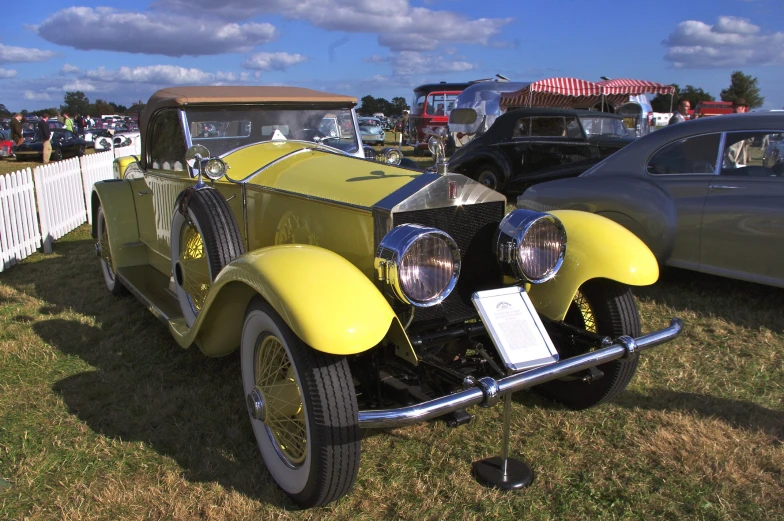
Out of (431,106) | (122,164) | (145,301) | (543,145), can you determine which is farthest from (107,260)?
(431,106)

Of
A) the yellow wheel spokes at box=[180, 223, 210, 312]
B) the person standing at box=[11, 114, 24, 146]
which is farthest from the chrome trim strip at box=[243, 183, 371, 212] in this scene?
the person standing at box=[11, 114, 24, 146]

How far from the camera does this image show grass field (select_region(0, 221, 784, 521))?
2338mm

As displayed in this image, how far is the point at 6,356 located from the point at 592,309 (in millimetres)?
3547

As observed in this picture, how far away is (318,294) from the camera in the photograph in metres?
A: 2.10

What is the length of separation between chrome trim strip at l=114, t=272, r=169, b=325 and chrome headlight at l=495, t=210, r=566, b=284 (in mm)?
2004

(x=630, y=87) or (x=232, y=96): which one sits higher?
(x=630, y=87)

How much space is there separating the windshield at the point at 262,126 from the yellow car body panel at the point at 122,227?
4.66ft

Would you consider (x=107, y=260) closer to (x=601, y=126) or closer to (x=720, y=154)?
(x=720, y=154)

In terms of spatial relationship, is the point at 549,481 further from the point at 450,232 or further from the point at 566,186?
the point at 566,186

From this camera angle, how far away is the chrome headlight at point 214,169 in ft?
10.6

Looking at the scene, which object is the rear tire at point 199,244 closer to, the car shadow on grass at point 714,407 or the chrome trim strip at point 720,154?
the car shadow on grass at point 714,407

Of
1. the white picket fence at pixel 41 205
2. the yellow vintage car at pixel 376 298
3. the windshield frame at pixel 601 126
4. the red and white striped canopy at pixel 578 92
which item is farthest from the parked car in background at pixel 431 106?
the yellow vintage car at pixel 376 298

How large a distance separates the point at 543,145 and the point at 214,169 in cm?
683

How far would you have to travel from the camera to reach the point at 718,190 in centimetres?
436
